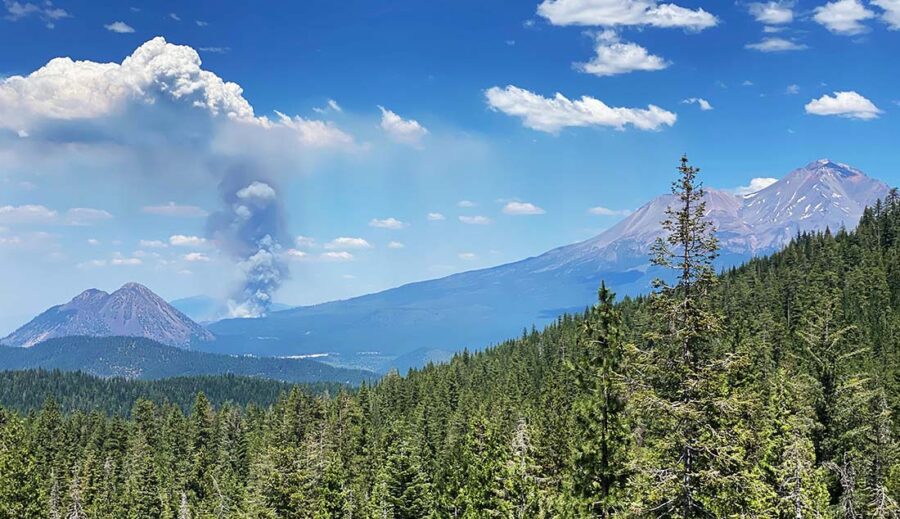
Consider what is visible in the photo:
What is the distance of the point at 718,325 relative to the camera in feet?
66.2

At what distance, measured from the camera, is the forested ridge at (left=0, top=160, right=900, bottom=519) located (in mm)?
19938

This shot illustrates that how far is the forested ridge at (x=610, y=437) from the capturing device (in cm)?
1994

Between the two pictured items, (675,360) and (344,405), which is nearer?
(675,360)

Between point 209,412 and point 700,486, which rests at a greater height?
point 700,486

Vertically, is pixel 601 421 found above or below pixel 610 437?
above

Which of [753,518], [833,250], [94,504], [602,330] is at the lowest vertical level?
[94,504]

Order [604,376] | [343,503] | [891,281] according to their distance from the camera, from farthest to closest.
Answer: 1. [891,281]
2. [343,503]
3. [604,376]

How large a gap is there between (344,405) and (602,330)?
98307 mm

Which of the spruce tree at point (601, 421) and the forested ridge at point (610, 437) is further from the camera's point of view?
the spruce tree at point (601, 421)

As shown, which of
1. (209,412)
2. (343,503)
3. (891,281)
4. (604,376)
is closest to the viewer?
(604,376)

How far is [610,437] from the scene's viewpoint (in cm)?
2756

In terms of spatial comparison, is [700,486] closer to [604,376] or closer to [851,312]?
[604,376]

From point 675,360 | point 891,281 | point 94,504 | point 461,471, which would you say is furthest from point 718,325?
point 891,281

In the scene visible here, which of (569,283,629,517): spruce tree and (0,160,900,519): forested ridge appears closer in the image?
(0,160,900,519): forested ridge
